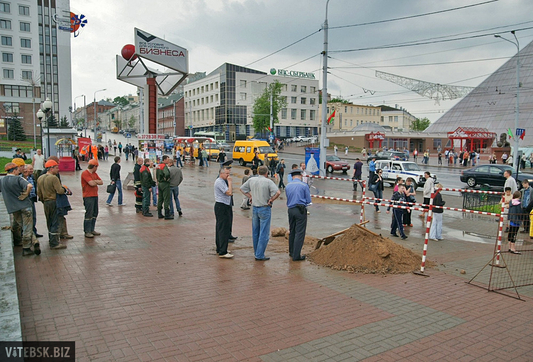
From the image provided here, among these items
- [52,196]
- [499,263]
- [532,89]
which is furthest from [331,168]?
[532,89]

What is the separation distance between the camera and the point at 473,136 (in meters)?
57.0

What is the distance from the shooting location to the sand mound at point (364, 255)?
7.95 metres

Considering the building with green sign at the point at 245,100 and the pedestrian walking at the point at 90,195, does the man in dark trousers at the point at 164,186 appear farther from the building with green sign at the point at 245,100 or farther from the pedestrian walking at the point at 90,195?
the building with green sign at the point at 245,100

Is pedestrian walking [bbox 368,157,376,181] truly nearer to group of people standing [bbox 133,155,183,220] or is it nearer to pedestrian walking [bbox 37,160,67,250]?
group of people standing [bbox 133,155,183,220]

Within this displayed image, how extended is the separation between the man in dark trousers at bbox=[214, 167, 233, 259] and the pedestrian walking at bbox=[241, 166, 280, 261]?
0.52 metres

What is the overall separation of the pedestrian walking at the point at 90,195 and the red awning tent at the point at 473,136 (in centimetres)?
5532

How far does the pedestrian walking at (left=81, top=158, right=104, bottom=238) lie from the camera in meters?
9.47

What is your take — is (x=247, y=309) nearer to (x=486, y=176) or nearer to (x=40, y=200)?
(x=40, y=200)

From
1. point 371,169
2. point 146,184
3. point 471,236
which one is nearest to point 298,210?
point 146,184

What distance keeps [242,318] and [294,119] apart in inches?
3518

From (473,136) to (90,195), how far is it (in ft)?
192

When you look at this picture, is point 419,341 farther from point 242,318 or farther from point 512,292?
point 512,292

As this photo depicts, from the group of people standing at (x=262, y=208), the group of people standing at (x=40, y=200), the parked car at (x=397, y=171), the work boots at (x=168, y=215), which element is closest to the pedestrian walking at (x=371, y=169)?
the parked car at (x=397, y=171)

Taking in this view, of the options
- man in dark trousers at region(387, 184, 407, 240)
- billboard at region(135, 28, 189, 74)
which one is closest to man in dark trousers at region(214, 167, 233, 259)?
man in dark trousers at region(387, 184, 407, 240)
